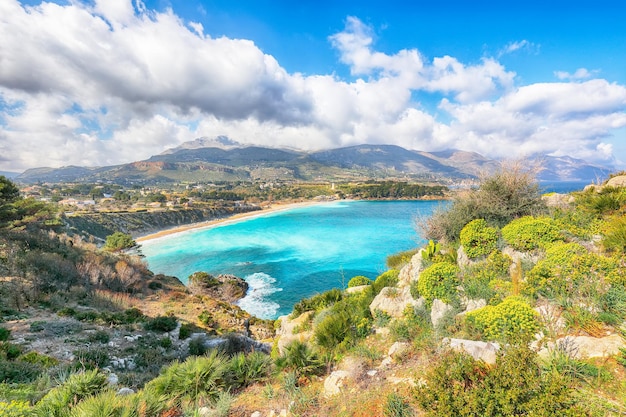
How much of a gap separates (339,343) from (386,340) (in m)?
1.26

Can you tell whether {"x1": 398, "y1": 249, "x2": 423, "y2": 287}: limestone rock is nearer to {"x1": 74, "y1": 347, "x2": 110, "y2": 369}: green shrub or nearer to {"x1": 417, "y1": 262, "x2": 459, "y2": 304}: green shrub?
{"x1": 417, "y1": 262, "x2": 459, "y2": 304}: green shrub

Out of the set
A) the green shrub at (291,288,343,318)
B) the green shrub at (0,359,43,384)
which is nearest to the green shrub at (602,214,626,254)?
the green shrub at (291,288,343,318)

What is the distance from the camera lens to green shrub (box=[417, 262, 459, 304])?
7133mm

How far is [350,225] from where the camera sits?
2552 inches

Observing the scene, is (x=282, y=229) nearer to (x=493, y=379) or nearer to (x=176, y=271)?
(x=176, y=271)

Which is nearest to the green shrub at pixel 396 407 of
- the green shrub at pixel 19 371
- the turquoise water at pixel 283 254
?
the green shrub at pixel 19 371

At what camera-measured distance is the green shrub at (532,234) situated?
751cm

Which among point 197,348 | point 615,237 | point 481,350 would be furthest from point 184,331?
point 615,237

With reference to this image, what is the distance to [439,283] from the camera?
7.36 metres

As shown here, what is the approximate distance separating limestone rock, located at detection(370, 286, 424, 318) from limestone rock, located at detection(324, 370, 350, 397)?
353 centimetres

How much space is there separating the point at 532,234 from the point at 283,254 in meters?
37.4

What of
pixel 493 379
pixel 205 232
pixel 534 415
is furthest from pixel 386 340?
pixel 205 232

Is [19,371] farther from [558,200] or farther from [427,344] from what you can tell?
[558,200]

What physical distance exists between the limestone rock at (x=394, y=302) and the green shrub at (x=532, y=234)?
3519mm
